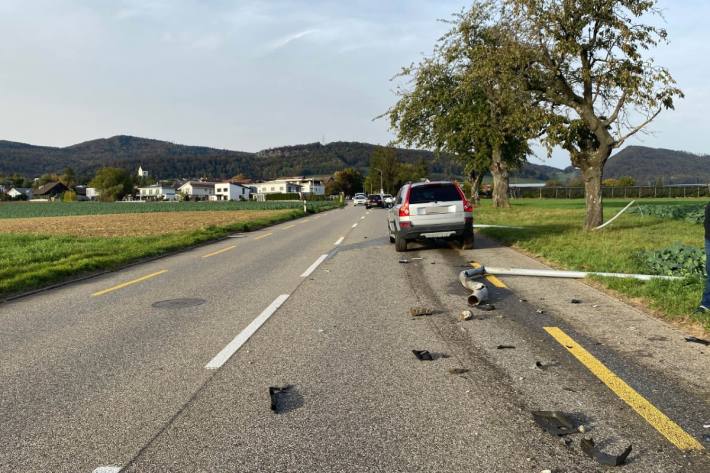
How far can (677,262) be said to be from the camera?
8.77 metres

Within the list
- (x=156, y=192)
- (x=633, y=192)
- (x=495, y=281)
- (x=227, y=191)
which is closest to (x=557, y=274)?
(x=495, y=281)

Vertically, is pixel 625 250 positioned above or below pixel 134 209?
above

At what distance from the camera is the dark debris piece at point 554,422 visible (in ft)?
10.5

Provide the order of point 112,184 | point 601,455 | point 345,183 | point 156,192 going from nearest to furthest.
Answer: point 601,455
point 112,184
point 345,183
point 156,192

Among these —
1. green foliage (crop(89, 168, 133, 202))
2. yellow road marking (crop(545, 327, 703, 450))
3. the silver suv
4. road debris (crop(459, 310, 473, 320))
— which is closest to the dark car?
the silver suv

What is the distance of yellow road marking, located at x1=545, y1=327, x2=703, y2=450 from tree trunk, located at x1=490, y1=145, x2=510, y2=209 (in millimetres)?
29245

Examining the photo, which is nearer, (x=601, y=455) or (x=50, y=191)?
(x=601, y=455)

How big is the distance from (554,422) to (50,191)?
186 m

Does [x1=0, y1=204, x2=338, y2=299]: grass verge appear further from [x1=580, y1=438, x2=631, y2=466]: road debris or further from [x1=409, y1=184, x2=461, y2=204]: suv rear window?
[x1=580, y1=438, x2=631, y2=466]: road debris

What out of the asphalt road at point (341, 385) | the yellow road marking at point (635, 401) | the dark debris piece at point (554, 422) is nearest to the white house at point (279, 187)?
the asphalt road at point (341, 385)

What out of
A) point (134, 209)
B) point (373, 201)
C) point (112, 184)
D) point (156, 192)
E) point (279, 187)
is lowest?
point (134, 209)

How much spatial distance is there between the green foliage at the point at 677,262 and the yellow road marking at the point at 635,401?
4.31 metres

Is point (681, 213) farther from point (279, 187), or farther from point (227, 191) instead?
point (279, 187)

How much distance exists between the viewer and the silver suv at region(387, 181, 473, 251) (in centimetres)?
1313
